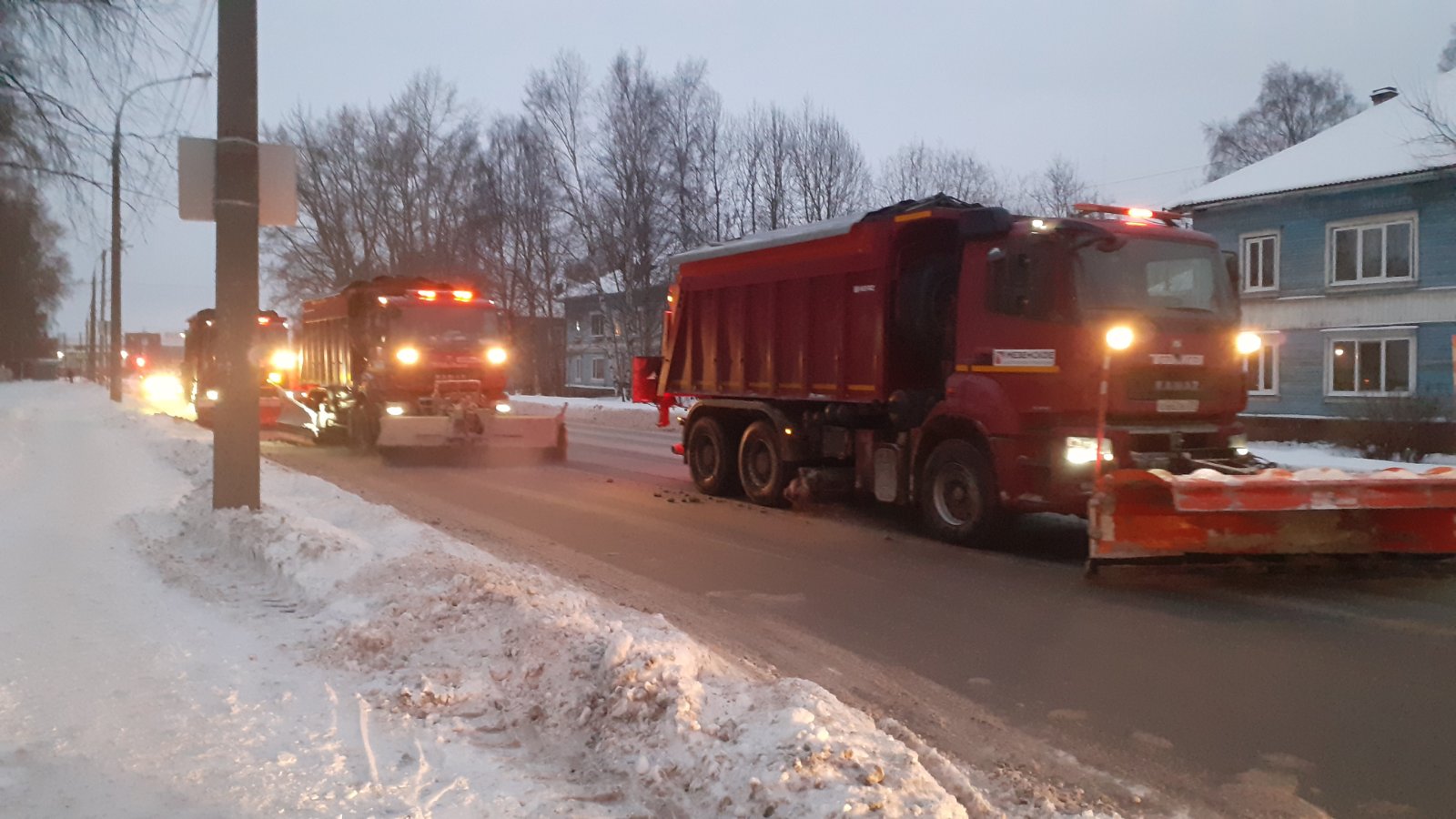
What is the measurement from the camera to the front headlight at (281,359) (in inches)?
1067

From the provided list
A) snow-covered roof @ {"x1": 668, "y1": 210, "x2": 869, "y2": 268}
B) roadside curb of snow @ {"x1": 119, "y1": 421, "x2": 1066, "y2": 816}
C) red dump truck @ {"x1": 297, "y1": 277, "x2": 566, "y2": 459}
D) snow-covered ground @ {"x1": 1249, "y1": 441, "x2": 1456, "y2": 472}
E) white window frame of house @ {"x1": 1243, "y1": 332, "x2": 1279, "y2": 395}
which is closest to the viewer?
roadside curb of snow @ {"x1": 119, "y1": 421, "x2": 1066, "y2": 816}

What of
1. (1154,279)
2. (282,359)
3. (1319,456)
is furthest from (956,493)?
(282,359)

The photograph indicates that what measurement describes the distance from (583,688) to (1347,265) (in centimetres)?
2598

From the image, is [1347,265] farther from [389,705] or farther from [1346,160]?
[389,705]

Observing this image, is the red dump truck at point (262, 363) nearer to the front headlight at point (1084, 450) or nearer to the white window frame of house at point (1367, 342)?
the front headlight at point (1084, 450)

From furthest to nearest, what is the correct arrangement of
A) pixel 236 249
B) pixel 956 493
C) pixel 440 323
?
pixel 440 323, pixel 956 493, pixel 236 249

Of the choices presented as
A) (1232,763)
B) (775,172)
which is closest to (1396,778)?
(1232,763)

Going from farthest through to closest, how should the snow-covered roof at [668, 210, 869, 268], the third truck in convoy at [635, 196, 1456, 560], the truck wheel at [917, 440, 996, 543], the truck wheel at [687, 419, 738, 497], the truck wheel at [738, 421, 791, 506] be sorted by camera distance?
1. the truck wheel at [687, 419, 738, 497]
2. the truck wheel at [738, 421, 791, 506]
3. the snow-covered roof at [668, 210, 869, 268]
4. the truck wheel at [917, 440, 996, 543]
5. the third truck in convoy at [635, 196, 1456, 560]

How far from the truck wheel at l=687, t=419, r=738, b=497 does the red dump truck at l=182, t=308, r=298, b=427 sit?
11694 mm

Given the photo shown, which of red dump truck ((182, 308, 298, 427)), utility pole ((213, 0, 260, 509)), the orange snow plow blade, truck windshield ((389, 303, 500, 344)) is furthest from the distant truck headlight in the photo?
the orange snow plow blade

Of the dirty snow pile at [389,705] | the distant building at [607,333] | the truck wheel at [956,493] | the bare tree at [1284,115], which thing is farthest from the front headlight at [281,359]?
the bare tree at [1284,115]

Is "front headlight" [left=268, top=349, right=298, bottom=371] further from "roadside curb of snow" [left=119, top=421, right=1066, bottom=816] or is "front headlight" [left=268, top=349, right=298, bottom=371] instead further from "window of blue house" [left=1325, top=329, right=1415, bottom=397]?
"window of blue house" [left=1325, top=329, right=1415, bottom=397]

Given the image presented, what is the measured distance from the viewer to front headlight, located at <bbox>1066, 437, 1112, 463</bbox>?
8.86m

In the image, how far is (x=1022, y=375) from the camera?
9492 mm
